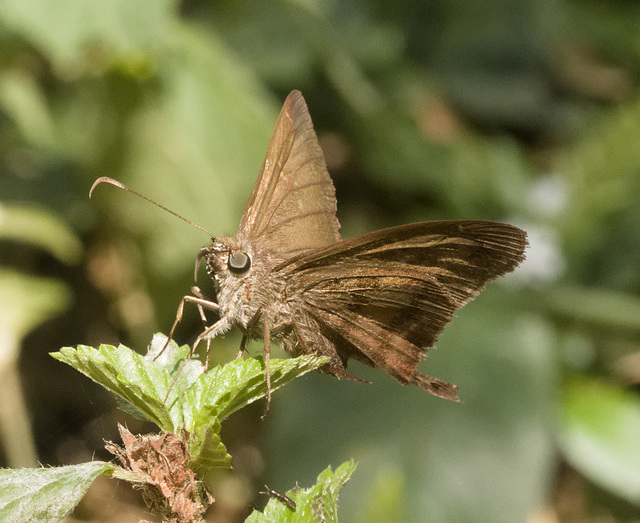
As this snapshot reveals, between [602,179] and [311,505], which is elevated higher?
[602,179]

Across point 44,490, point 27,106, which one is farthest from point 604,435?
point 27,106

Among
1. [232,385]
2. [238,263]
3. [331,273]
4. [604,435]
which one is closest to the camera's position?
[232,385]

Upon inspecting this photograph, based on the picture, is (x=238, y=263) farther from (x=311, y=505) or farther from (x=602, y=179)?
(x=602, y=179)

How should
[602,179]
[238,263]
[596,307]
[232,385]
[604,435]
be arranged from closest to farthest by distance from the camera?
1. [232,385]
2. [238,263]
3. [604,435]
4. [596,307]
5. [602,179]

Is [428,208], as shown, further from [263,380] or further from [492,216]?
[263,380]

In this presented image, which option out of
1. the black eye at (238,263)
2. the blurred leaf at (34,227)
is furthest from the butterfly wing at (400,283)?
the blurred leaf at (34,227)

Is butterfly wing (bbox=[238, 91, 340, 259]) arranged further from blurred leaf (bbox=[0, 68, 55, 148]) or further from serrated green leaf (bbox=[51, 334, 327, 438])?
blurred leaf (bbox=[0, 68, 55, 148])

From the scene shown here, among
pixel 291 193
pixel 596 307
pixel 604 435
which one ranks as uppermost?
pixel 596 307
